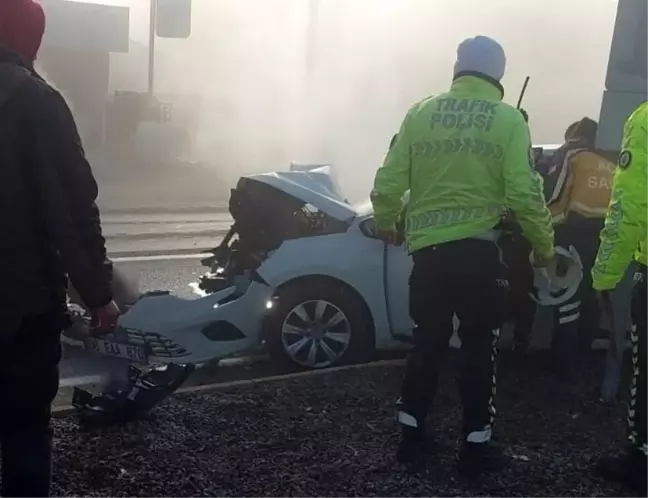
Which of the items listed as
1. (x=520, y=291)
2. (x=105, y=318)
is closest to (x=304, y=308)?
(x=520, y=291)

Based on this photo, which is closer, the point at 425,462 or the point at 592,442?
the point at 425,462

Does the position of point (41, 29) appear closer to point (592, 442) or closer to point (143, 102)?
point (592, 442)

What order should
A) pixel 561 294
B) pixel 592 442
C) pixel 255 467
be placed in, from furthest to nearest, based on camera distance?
pixel 561 294
pixel 592 442
pixel 255 467

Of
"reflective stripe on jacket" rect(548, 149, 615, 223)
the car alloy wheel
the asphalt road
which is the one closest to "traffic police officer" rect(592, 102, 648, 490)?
"reflective stripe on jacket" rect(548, 149, 615, 223)

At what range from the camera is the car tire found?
571 centimetres

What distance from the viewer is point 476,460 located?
401 centimetres

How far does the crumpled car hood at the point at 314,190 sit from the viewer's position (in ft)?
19.6

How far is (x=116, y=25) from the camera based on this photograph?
90.4ft

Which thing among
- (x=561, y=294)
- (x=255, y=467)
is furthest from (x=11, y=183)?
(x=561, y=294)

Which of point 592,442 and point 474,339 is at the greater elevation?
point 474,339

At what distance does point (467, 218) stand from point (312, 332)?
2.00 m

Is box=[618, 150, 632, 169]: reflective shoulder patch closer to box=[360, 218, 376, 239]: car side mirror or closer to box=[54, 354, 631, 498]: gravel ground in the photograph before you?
box=[54, 354, 631, 498]: gravel ground

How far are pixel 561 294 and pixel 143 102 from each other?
23099 mm

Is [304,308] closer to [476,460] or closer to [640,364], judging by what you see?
[476,460]
